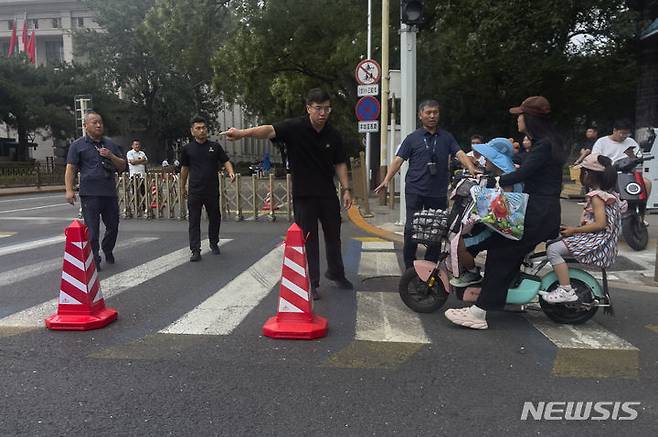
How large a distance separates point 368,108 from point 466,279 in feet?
29.4

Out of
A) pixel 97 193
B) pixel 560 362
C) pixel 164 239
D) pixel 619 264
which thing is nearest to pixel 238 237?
pixel 164 239

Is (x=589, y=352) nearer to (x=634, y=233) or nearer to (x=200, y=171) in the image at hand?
(x=634, y=233)

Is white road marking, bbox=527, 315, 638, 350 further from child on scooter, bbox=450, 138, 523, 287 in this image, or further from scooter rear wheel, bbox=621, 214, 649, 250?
scooter rear wheel, bbox=621, 214, 649, 250

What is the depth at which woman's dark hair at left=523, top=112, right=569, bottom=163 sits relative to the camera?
13.9 feet

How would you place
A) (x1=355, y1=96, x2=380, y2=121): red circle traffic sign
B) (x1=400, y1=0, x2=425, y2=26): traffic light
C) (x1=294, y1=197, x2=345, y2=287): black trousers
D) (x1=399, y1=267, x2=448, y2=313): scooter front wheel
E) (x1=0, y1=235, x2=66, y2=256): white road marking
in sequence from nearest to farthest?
(x1=399, y1=267, x2=448, y2=313): scooter front wheel, (x1=294, y1=197, x2=345, y2=287): black trousers, (x1=0, y1=235, x2=66, y2=256): white road marking, (x1=400, y1=0, x2=425, y2=26): traffic light, (x1=355, y1=96, x2=380, y2=121): red circle traffic sign

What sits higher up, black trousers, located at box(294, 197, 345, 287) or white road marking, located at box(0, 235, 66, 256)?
black trousers, located at box(294, 197, 345, 287)

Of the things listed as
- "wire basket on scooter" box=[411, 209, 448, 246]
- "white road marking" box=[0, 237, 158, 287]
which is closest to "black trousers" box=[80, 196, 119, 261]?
"white road marking" box=[0, 237, 158, 287]

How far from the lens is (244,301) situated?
5.44 metres

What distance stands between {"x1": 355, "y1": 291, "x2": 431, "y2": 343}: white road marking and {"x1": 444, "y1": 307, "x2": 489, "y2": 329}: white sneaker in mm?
279

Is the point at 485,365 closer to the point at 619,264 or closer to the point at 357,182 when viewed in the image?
the point at 619,264

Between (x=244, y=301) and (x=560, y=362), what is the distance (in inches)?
118

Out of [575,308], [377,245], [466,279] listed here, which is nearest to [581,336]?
[575,308]

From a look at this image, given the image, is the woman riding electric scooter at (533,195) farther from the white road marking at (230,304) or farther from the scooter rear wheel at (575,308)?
the white road marking at (230,304)

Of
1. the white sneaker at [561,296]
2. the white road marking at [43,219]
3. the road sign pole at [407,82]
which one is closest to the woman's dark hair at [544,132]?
the white sneaker at [561,296]
